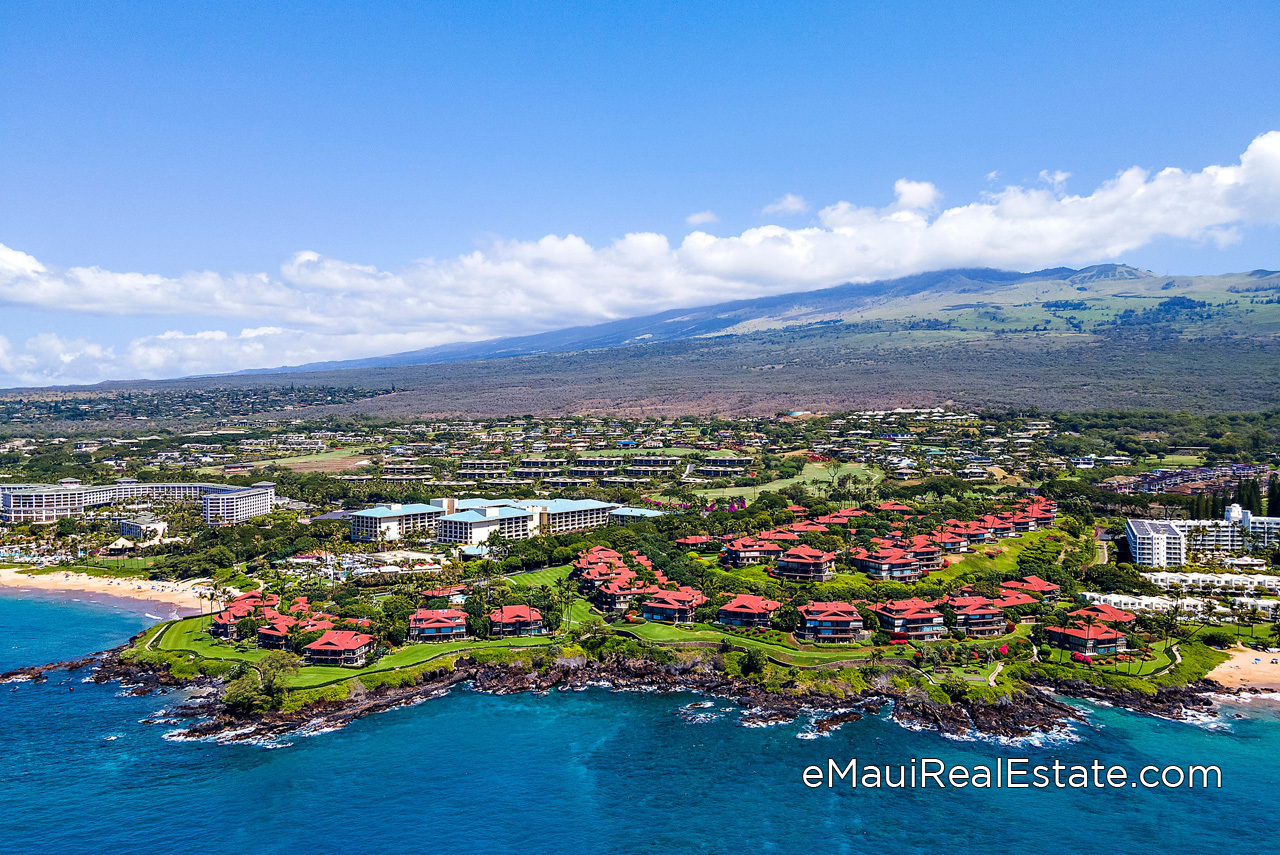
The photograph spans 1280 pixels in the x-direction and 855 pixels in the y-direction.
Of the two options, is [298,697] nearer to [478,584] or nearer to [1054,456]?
[478,584]

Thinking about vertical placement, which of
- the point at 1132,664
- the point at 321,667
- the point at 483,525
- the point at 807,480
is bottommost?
the point at 1132,664

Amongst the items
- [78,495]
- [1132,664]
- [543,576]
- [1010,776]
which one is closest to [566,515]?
[543,576]

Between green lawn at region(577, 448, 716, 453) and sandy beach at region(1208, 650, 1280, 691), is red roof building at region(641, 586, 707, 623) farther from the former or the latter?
green lawn at region(577, 448, 716, 453)

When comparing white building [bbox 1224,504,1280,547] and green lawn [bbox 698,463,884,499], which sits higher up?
green lawn [bbox 698,463,884,499]

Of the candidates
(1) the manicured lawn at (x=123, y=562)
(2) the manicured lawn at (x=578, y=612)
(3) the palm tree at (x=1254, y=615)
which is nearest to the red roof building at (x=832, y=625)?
(2) the manicured lawn at (x=578, y=612)

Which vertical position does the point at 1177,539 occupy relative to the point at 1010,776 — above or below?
above

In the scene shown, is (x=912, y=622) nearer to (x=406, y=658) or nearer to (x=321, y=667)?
(x=406, y=658)

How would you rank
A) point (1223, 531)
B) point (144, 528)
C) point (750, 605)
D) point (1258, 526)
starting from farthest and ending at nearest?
point (144, 528) < point (1223, 531) < point (1258, 526) < point (750, 605)

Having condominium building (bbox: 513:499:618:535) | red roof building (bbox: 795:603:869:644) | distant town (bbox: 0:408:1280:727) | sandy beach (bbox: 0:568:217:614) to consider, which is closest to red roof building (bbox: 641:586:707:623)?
distant town (bbox: 0:408:1280:727)
